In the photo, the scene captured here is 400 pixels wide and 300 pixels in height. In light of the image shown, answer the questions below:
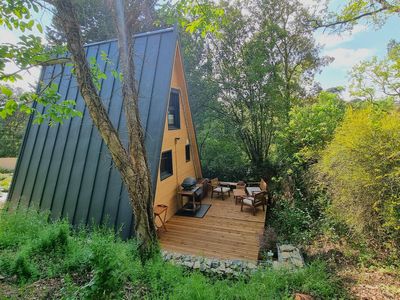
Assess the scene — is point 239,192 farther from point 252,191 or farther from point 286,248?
point 286,248

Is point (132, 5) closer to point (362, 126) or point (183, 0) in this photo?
point (183, 0)

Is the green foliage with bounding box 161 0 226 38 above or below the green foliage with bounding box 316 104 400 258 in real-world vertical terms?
above

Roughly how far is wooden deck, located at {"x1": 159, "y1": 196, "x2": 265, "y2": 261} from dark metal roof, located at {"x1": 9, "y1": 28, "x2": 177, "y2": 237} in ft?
5.01

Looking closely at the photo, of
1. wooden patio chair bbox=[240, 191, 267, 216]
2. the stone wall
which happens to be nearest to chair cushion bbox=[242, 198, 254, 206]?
wooden patio chair bbox=[240, 191, 267, 216]

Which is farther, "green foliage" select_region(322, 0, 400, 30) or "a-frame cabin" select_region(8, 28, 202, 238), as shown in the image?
"a-frame cabin" select_region(8, 28, 202, 238)

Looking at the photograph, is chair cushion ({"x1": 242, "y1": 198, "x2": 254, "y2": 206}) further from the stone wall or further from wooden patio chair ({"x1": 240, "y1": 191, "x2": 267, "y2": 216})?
the stone wall

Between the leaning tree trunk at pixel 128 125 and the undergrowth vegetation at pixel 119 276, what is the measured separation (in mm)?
546

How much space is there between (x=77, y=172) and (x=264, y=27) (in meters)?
10.1

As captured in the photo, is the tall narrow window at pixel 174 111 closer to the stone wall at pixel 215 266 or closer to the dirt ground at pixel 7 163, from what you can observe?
the stone wall at pixel 215 266

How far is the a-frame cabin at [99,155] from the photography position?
5.84 m

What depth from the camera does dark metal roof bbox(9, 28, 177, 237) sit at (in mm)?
5809

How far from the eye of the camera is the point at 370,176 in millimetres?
4070

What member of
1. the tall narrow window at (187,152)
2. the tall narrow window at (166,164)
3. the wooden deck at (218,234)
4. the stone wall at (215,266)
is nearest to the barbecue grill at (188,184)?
the tall narrow window at (166,164)

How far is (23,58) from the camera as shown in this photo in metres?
2.92
